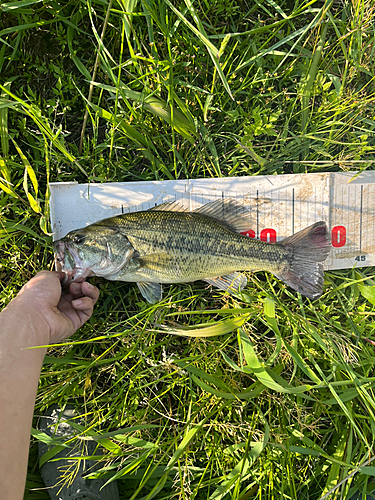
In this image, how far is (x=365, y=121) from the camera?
304cm

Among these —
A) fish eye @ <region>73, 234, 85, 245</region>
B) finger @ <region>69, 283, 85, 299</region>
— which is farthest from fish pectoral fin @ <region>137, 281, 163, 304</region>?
fish eye @ <region>73, 234, 85, 245</region>

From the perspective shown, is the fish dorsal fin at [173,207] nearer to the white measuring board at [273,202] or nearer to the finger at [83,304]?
the white measuring board at [273,202]

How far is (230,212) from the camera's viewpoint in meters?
2.96

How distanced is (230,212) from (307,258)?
0.80 metres

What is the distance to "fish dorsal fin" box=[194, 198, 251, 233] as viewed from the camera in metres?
2.88

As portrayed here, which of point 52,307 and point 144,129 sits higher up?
point 144,129

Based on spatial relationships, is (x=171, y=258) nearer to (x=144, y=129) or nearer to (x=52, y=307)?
(x=52, y=307)

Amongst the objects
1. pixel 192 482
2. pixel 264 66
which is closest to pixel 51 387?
pixel 192 482

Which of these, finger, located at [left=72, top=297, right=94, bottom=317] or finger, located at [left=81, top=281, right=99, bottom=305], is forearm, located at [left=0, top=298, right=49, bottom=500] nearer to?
finger, located at [left=72, top=297, right=94, bottom=317]

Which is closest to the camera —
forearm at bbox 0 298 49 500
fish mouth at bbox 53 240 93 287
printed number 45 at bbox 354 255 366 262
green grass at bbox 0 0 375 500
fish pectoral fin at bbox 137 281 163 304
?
forearm at bbox 0 298 49 500

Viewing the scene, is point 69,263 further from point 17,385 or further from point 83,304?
point 17,385

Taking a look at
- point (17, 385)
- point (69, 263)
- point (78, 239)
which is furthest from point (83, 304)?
point (17, 385)

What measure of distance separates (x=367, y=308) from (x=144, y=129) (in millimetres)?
2682

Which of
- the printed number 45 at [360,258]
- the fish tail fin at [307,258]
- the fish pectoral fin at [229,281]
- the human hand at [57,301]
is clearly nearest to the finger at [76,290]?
the human hand at [57,301]
